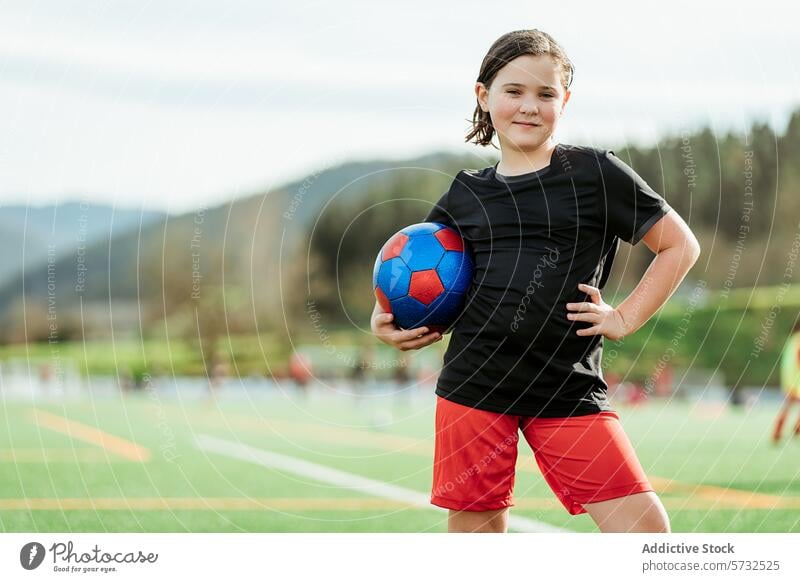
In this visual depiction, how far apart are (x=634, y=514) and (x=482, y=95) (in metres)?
2.01

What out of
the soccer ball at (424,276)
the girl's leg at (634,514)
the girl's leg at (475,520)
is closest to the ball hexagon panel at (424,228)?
the soccer ball at (424,276)

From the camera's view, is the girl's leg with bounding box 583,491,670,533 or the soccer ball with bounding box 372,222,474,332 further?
the soccer ball with bounding box 372,222,474,332

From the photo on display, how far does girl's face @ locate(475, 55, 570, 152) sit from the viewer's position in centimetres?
489

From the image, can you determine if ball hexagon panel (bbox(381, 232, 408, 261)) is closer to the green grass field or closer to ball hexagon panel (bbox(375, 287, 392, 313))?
ball hexagon panel (bbox(375, 287, 392, 313))

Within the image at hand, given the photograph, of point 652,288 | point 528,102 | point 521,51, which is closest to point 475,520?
point 652,288

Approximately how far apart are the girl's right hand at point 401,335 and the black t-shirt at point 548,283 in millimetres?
247

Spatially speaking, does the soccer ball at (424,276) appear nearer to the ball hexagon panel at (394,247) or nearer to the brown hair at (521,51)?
the ball hexagon panel at (394,247)

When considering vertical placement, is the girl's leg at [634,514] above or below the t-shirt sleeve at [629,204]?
below

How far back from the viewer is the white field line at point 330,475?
7759 mm

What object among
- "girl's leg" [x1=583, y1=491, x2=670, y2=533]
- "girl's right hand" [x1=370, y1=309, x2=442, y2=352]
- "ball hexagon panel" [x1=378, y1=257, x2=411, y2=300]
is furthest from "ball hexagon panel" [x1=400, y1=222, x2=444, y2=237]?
"girl's leg" [x1=583, y1=491, x2=670, y2=533]

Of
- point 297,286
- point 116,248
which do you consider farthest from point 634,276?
point 116,248

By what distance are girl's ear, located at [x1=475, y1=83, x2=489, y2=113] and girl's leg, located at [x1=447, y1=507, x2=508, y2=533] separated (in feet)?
6.04

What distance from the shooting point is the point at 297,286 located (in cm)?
6053
